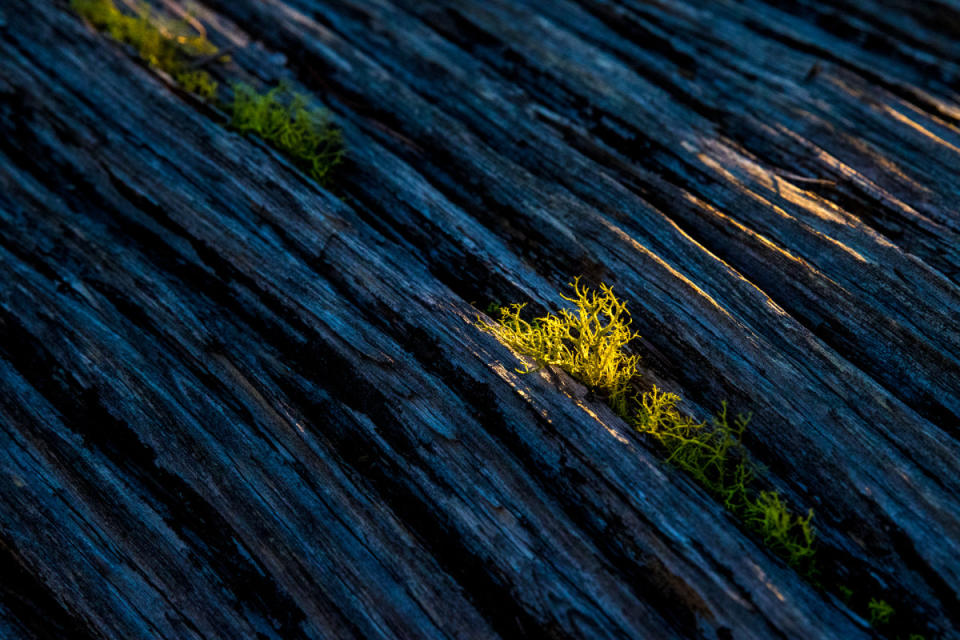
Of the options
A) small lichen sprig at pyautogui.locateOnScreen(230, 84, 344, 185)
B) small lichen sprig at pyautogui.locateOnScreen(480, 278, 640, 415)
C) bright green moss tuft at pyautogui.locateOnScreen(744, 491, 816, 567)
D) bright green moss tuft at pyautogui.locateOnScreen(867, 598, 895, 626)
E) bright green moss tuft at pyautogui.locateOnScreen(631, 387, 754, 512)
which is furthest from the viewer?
small lichen sprig at pyautogui.locateOnScreen(230, 84, 344, 185)

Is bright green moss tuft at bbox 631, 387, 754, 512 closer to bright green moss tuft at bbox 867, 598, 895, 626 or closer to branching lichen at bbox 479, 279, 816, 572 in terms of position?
branching lichen at bbox 479, 279, 816, 572

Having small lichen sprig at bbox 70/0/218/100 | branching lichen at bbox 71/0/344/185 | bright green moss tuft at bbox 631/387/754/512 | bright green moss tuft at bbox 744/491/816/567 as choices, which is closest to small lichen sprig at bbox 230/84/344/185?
branching lichen at bbox 71/0/344/185

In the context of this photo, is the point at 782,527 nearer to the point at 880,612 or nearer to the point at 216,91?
the point at 880,612

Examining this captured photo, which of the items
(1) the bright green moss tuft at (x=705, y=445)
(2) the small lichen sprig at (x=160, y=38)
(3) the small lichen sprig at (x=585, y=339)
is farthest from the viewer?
(2) the small lichen sprig at (x=160, y=38)

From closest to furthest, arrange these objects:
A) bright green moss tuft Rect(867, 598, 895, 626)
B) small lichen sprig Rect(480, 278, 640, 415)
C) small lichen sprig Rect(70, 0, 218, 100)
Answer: bright green moss tuft Rect(867, 598, 895, 626) → small lichen sprig Rect(480, 278, 640, 415) → small lichen sprig Rect(70, 0, 218, 100)

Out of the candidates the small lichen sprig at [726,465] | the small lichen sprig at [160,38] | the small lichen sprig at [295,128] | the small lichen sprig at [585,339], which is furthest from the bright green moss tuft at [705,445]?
the small lichen sprig at [160,38]

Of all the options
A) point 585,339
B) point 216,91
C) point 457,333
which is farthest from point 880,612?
point 216,91

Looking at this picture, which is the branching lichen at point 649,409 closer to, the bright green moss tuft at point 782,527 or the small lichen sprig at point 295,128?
the bright green moss tuft at point 782,527
